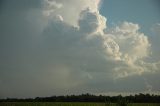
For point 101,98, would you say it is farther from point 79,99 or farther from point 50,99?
point 50,99

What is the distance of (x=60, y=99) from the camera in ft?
212

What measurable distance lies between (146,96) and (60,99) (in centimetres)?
1726

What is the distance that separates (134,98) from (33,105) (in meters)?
19.8

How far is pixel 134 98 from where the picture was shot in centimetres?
5622

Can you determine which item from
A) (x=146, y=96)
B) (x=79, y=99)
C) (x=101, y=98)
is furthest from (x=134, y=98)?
(x=79, y=99)

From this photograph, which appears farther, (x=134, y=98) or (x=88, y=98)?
(x=88, y=98)

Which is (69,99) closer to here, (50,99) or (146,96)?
(50,99)

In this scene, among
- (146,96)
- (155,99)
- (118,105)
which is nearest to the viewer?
(118,105)

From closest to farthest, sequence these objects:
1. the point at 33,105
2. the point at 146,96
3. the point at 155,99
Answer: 1. the point at 33,105
2. the point at 155,99
3. the point at 146,96

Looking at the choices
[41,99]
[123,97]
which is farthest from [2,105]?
[123,97]

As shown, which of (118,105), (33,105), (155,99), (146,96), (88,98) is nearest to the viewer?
(118,105)

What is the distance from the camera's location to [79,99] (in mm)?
62875

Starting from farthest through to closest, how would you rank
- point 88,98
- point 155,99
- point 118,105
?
point 88,98
point 155,99
point 118,105

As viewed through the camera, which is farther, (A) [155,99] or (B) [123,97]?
(A) [155,99]
